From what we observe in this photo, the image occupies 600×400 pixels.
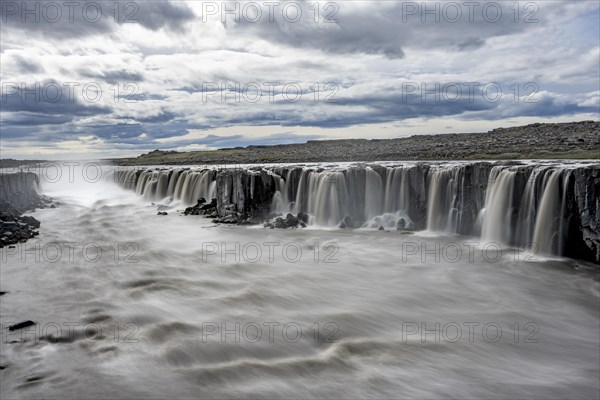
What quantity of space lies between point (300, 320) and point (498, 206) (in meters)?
12.2

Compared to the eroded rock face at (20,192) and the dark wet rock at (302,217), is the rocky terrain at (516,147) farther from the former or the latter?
the eroded rock face at (20,192)

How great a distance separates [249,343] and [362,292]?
5.31 meters

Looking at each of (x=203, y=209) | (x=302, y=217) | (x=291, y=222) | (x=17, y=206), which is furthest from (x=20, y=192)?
(x=302, y=217)

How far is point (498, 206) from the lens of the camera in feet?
64.8

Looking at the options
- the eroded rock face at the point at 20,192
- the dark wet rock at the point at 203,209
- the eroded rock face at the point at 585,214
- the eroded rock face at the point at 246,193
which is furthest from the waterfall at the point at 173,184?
the eroded rock face at the point at 585,214

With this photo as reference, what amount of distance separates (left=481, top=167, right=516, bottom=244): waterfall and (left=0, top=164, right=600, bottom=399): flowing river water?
2.45ft

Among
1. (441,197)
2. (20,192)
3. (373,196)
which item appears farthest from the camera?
(20,192)

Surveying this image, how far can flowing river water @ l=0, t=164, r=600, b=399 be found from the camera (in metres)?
8.45

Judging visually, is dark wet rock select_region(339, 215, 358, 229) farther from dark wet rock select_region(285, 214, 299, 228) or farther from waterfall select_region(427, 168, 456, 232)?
waterfall select_region(427, 168, 456, 232)

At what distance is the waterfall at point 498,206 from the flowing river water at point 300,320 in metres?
0.75

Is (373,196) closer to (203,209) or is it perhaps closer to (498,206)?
(498,206)

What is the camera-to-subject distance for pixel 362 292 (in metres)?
14.4

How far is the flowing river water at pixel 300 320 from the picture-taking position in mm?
8445

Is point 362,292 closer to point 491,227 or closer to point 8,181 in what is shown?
point 491,227
